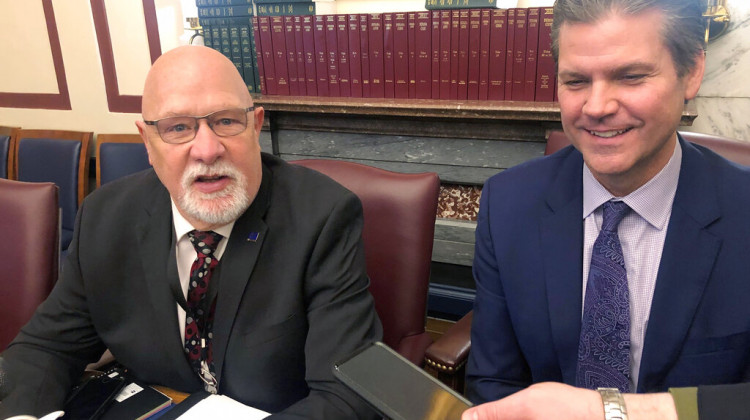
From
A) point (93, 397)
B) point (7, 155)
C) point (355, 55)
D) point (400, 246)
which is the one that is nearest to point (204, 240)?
point (93, 397)

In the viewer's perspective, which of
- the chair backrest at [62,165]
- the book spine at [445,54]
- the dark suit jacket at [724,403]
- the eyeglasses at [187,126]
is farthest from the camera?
the chair backrest at [62,165]

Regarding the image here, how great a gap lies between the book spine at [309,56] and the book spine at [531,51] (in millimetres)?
904

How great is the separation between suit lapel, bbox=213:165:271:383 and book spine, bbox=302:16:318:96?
1252 mm

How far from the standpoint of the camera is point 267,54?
7.54 ft

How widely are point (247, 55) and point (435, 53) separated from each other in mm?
903

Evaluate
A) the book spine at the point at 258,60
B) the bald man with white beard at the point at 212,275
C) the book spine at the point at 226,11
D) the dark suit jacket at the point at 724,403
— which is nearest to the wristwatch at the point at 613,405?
the dark suit jacket at the point at 724,403

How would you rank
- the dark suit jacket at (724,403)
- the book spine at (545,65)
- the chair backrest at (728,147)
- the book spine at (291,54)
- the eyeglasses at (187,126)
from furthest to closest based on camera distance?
the book spine at (291,54) < the book spine at (545,65) < the chair backrest at (728,147) < the eyeglasses at (187,126) < the dark suit jacket at (724,403)

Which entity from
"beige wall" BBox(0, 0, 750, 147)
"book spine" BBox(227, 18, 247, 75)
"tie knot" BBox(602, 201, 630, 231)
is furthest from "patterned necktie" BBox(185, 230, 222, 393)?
"beige wall" BBox(0, 0, 750, 147)

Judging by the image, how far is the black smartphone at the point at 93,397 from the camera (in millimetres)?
964

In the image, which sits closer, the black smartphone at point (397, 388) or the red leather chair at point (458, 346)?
the black smartphone at point (397, 388)

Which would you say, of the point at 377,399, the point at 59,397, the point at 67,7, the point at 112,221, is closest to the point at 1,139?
the point at 67,7

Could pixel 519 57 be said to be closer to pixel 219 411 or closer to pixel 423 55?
pixel 423 55

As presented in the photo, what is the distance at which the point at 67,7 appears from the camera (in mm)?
3031

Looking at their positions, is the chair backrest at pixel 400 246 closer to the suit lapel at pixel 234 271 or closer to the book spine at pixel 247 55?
the suit lapel at pixel 234 271
